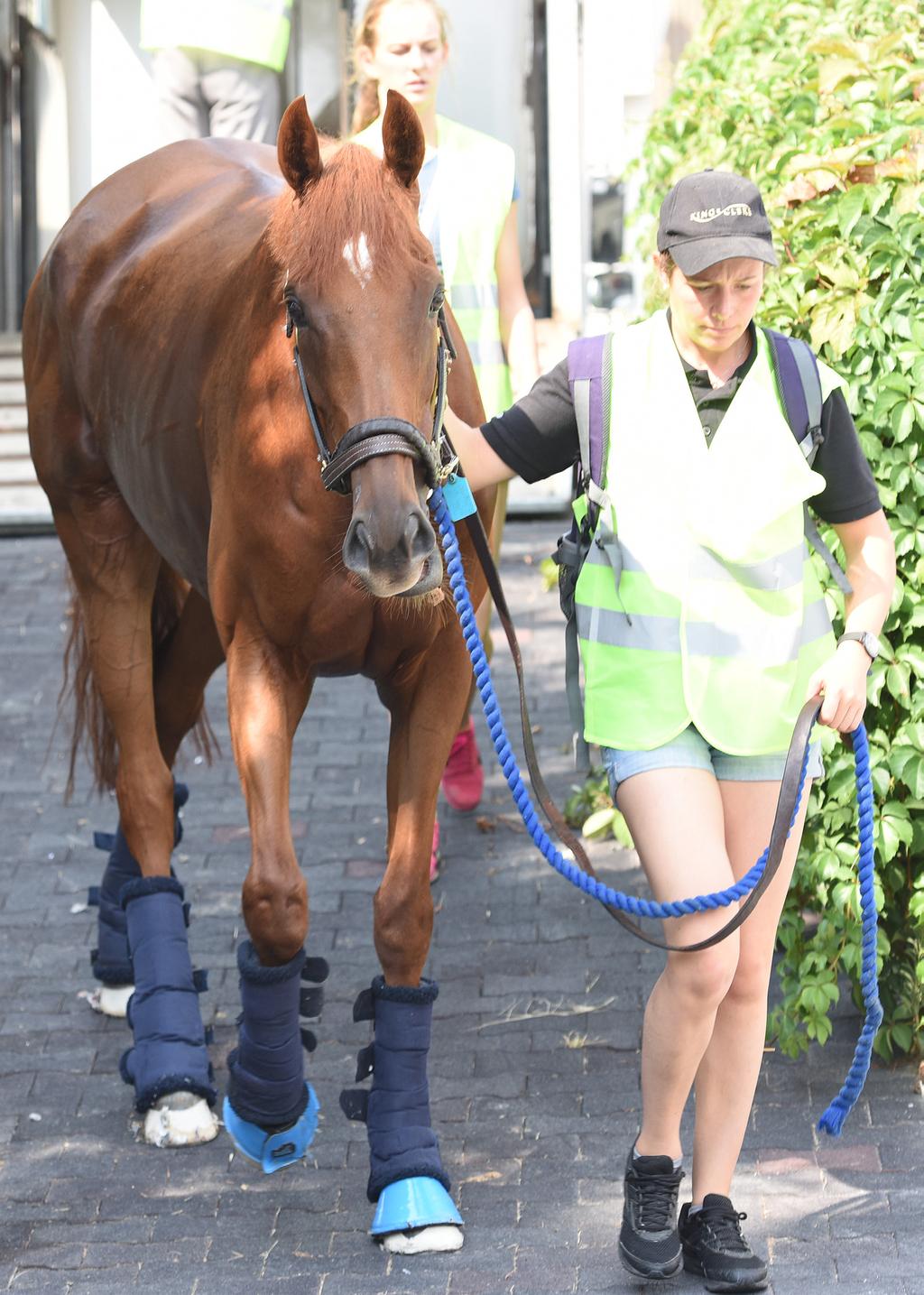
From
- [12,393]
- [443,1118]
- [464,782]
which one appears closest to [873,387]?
[443,1118]

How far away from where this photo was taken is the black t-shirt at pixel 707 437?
3266 mm

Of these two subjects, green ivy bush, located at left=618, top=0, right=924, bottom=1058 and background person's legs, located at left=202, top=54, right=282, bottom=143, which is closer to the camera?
green ivy bush, located at left=618, top=0, right=924, bottom=1058

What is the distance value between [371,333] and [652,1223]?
5.59 feet

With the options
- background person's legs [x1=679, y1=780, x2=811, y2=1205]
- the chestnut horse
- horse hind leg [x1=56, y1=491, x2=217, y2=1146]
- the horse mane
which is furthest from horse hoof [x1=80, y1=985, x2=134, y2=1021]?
the horse mane

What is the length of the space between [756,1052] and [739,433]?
1.15m

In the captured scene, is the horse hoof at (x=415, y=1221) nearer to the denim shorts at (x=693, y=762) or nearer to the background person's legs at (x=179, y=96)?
the denim shorts at (x=693, y=762)

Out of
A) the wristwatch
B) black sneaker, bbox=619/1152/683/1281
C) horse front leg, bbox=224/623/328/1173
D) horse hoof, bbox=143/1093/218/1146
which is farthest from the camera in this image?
horse hoof, bbox=143/1093/218/1146

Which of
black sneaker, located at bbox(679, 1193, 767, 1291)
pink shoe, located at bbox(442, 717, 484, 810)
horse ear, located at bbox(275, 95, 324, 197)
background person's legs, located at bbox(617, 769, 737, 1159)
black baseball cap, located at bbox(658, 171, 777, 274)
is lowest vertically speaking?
pink shoe, located at bbox(442, 717, 484, 810)

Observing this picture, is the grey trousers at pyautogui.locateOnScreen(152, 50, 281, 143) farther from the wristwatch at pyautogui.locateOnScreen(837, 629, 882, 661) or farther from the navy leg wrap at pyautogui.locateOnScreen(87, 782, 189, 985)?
the wristwatch at pyautogui.locateOnScreen(837, 629, 882, 661)

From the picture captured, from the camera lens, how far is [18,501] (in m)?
10.4

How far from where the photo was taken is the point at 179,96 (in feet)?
24.4

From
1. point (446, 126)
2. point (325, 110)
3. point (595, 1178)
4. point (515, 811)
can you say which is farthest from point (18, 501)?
point (595, 1178)

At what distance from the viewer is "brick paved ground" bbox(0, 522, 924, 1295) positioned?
351 cm

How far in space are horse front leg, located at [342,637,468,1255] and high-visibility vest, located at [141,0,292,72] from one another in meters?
4.02
